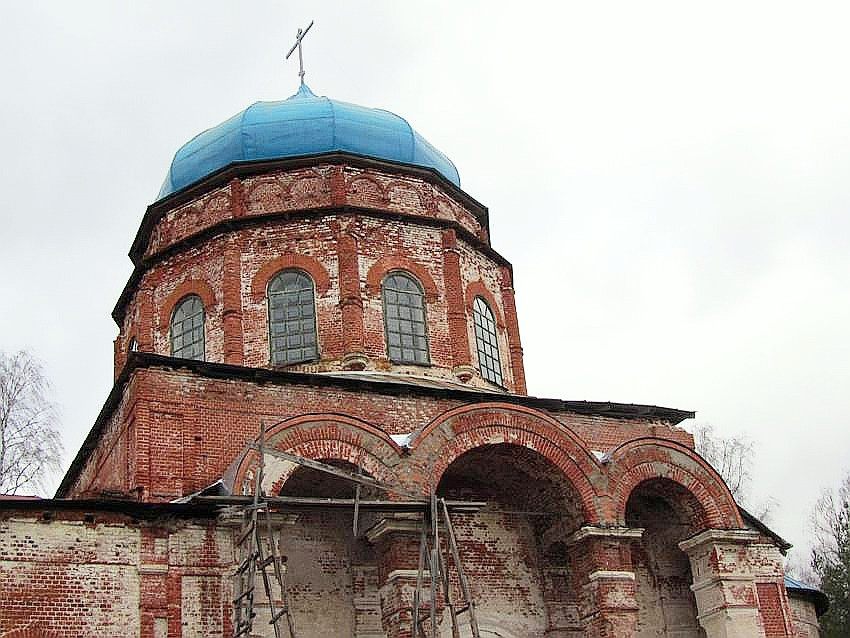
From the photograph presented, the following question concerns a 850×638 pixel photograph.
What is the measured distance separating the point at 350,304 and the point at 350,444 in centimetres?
399

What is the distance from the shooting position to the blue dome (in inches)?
759

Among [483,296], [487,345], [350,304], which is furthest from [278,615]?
[483,296]

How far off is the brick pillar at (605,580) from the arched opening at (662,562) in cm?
124

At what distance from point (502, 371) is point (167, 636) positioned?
28.7 ft

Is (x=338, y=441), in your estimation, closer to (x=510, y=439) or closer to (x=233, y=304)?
(x=510, y=439)

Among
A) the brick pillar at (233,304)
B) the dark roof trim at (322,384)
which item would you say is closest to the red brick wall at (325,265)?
the brick pillar at (233,304)

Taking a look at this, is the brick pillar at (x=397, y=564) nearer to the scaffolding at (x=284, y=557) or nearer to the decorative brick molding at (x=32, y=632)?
the scaffolding at (x=284, y=557)

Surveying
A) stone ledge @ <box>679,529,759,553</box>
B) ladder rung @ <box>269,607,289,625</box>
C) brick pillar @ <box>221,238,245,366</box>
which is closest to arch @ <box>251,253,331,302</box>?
brick pillar @ <box>221,238,245,366</box>

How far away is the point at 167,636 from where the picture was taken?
11.9m

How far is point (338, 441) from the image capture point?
13.8 meters

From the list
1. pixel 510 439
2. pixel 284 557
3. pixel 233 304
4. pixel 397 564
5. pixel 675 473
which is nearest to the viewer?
pixel 284 557

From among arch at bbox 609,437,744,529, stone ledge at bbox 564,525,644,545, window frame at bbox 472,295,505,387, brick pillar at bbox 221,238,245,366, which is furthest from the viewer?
window frame at bbox 472,295,505,387

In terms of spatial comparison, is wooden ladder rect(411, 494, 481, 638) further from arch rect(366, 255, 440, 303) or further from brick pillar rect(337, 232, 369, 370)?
arch rect(366, 255, 440, 303)

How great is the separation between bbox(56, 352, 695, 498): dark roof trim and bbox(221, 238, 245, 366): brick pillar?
2.16 meters
